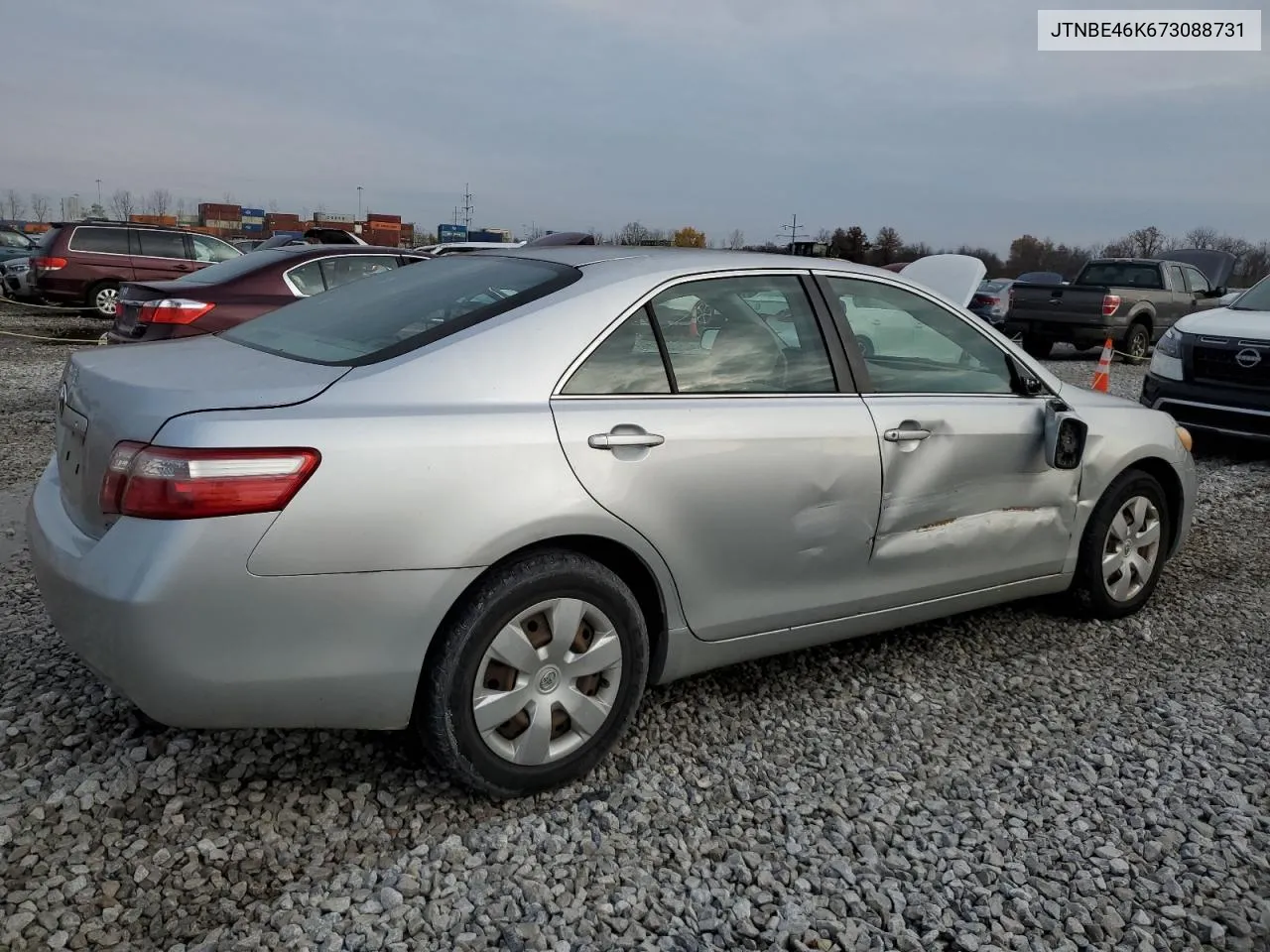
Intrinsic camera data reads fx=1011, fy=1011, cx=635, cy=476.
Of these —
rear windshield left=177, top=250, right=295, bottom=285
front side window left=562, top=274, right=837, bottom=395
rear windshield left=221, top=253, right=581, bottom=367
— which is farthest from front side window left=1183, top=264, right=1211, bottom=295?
rear windshield left=221, top=253, right=581, bottom=367

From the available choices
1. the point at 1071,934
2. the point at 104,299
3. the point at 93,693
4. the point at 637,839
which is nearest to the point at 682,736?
the point at 637,839

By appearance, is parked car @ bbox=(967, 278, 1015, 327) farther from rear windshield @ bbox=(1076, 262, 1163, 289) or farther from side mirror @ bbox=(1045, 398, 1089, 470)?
side mirror @ bbox=(1045, 398, 1089, 470)

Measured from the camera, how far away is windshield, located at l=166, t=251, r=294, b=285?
7973 mm

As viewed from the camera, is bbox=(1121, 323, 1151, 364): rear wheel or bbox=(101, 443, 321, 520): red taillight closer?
bbox=(101, 443, 321, 520): red taillight

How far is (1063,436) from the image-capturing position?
3859mm

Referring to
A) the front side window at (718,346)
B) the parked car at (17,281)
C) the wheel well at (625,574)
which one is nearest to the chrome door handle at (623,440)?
the front side window at (718,346)

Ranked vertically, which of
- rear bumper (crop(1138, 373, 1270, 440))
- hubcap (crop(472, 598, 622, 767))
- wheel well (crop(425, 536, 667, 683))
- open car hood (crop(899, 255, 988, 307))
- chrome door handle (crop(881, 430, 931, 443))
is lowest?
hubcap (crop(472, 598, 622, 767))

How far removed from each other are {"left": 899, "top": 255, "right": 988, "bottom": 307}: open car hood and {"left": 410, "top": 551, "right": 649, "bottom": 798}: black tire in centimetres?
281

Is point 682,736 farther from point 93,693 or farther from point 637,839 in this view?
point 93,693

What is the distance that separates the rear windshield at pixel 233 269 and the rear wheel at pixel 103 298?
960 cm

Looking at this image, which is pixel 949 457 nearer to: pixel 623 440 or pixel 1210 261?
pixel 623 440

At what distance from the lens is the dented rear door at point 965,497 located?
11.2ft

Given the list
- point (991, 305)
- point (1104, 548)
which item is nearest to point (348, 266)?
point (1104, 548)

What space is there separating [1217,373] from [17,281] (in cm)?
1977
